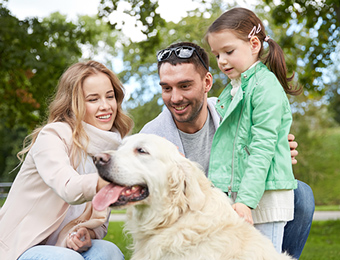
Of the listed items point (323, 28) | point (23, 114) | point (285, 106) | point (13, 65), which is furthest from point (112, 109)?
point (23, 114)

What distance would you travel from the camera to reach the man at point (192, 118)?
13.1 feet

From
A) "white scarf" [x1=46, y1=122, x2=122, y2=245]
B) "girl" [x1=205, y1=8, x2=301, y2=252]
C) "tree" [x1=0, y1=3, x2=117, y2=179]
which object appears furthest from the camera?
"tree" [x1=0, y1=3, x2=117, y2=179]

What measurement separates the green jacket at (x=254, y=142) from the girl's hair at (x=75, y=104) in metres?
1.07

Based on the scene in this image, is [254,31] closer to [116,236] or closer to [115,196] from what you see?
[115,196]

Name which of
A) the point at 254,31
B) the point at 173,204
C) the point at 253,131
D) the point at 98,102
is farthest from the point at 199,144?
the point at 173,204

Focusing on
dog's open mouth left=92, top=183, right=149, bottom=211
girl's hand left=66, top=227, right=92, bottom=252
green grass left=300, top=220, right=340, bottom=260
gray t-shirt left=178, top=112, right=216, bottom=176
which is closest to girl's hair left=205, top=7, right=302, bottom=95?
gray t-shirt left=178, top=112, right=216, bottom=176

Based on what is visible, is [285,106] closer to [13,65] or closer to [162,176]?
[162,176]

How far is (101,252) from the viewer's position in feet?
10.8

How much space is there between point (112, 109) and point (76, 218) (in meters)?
1.01

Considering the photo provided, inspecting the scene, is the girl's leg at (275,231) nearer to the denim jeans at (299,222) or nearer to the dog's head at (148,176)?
the denim jeans at (299,222)

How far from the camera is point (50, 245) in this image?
3262 mm

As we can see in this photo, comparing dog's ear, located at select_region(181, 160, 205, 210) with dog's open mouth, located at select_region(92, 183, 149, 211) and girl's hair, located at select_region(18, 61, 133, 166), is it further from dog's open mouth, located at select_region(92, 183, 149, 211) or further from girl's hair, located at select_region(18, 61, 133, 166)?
girl's hair, located at select_region(18, 61, 133, 166)

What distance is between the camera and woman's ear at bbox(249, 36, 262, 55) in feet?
11.6

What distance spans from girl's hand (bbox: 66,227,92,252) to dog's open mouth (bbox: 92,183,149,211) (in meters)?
0.62
